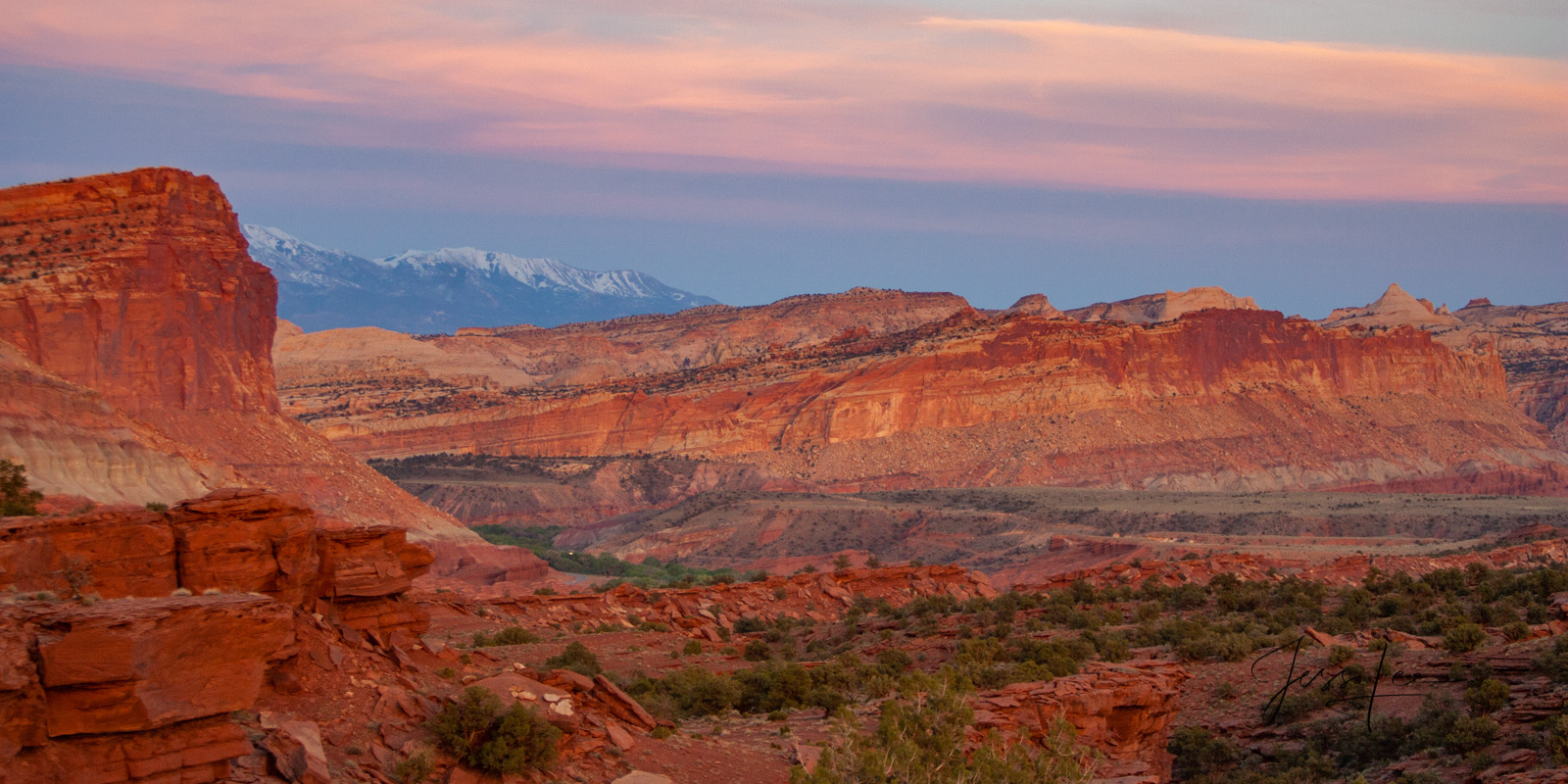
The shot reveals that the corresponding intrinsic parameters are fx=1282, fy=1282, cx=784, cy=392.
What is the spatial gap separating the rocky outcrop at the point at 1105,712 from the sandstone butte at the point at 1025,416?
249 ft

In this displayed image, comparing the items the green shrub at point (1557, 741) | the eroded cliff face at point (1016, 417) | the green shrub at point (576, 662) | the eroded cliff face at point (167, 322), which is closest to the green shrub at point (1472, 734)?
→ the green shrub at point (1557, 741)

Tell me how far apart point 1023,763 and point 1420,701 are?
26.7 ft

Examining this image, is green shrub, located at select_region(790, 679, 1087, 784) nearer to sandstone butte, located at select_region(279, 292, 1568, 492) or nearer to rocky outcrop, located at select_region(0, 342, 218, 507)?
rocky outcrop, located at select_region(0, 342, 218, 507)

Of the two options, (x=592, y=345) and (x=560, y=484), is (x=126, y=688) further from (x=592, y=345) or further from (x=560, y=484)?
(x=592, y=345)

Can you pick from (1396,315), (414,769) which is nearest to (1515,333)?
(1396,315)

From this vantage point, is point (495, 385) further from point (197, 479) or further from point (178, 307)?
point (197, 479)

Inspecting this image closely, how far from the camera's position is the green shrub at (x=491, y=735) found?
12969mm

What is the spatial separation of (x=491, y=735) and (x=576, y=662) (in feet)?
30.0

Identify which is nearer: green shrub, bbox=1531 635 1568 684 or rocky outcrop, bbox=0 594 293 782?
rocky outcrop, bbox=0 594 293 782

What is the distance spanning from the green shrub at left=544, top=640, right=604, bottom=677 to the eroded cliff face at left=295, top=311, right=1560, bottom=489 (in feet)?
237

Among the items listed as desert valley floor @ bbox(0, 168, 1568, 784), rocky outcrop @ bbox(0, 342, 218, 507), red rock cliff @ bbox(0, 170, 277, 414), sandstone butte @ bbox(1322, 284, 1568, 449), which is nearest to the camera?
desert valley floor @ bbox(0, 168, 1568, 784)

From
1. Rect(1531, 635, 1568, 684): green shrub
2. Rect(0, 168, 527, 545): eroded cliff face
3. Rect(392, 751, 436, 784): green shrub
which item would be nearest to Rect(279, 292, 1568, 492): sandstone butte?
Rect(0, 168, 527, 545): eroded cliff face

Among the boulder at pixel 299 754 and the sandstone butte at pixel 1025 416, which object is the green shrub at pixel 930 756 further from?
the sandstone butte at pixel 1025 416

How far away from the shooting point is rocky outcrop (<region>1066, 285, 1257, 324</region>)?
594 ft
